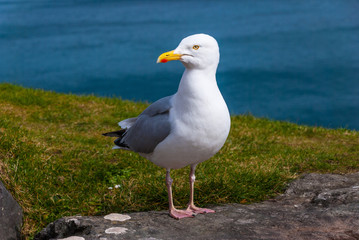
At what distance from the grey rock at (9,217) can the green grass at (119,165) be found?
0.45ft

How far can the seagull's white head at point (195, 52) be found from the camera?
4.37 meters

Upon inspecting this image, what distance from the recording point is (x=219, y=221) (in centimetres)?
469

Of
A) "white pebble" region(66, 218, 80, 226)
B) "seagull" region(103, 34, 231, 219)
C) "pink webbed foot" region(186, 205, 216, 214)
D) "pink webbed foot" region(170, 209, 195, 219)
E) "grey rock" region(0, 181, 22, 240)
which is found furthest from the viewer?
"grey rock" region(0, 181, 22, 240)

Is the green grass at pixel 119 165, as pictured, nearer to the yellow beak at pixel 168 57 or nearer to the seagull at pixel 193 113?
the seagull at pixel 193 113

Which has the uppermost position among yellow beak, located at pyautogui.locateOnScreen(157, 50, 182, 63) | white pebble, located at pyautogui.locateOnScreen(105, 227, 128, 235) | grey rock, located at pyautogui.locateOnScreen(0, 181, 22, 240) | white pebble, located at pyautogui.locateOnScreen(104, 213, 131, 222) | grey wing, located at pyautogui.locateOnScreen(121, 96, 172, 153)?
yellow beak, located at pyautogui.locateOnScreen(157, 50, 182, 63)

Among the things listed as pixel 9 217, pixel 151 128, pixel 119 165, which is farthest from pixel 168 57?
pixel 119 165

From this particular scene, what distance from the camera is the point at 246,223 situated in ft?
15.0

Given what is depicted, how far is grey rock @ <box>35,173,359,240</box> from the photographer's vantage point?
4270 millimetres

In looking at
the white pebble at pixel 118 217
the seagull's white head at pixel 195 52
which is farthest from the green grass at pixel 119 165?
the seagull's white head at pixel 195 52

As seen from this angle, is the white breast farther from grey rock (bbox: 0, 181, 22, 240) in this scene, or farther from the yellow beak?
grey rock (bbox: 0, 181, 22, 240)

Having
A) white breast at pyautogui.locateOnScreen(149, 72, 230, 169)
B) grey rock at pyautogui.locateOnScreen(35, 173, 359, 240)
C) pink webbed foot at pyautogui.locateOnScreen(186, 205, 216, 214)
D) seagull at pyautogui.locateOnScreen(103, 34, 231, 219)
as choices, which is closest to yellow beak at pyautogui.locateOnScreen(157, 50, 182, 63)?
seagull at pyautogui.locateOnScreen(103, 34, 231, 219)

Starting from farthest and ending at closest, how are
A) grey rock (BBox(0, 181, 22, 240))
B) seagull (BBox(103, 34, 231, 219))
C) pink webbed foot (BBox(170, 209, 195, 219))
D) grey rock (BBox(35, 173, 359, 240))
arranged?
grey rock (BBox(0, 181, 22, 240)) → pink webbed foot (BBox(170, 209, 195, 219)) → seagull (BBox(103, 34, 231, 219)) → grey rock (BBox(35, 173, 359, 240))

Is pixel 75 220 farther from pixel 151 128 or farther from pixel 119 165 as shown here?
pixel 119 165

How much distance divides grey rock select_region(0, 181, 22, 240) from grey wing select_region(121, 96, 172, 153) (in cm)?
147
